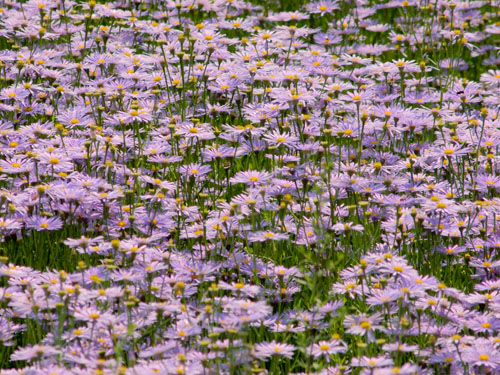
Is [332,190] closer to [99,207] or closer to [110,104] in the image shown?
[99,207]

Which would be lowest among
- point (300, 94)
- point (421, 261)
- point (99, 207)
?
point (421, 261)

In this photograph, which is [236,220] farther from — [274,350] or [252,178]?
[274,350]

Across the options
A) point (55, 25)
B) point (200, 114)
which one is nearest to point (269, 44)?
point (200, 114)

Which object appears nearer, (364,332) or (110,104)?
(364,332)

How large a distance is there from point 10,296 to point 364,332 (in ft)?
4.52

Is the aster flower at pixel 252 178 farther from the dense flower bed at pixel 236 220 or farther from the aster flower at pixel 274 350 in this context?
the aster flower at pixel 274 350

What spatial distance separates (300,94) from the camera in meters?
4.52

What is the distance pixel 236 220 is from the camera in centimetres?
381

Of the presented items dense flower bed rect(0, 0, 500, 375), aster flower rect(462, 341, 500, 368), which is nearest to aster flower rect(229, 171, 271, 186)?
dense flower bed rect(0, 0, 500, 375)

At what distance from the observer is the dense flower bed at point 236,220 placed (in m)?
3.02

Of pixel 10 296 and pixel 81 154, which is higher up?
pixel 81 154

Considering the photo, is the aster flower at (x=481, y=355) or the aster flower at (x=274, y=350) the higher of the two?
the aster flower at (x=481, y=355)

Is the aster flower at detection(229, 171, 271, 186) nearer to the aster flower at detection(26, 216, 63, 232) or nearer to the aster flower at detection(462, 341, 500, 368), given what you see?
the aster flower at detection(26, 216, 63, 232)

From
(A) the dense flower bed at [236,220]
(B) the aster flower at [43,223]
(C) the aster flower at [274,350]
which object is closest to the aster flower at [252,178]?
(A) the dense flower bed at [236,220]
